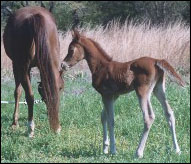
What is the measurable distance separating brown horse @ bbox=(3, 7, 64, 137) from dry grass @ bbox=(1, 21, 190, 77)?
5.19 m

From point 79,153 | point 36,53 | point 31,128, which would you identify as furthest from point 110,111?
point 31,128

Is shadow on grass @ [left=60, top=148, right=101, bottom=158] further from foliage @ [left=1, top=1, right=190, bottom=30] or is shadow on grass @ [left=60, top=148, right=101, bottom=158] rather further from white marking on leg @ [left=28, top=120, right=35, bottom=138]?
foliage @ [left=1, top=1, right=190, bottom=30]

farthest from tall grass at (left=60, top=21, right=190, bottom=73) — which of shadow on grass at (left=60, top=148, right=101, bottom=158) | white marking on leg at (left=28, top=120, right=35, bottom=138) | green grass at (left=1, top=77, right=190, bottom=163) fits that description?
shadow on grass at (left=60, top=148, right=101, bottom=158)

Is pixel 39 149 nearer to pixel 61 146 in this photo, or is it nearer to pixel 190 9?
pixel 61 146

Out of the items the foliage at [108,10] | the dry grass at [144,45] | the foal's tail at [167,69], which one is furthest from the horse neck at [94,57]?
the foliage at [108,10]

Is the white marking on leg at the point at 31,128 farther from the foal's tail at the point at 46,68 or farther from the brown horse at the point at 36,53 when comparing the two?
the foal's tail at the point at 46,68

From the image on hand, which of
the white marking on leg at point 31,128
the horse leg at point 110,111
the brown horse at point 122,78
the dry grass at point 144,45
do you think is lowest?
the white marking on leg at point 31,128

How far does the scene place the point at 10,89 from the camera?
35.5ft

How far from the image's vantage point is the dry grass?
12109 mm

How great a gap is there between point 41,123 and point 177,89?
120 inches

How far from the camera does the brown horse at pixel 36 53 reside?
20.4 feet

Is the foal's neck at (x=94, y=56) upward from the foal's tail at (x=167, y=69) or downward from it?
upward

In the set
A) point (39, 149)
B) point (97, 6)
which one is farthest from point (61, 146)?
point (97, 6)

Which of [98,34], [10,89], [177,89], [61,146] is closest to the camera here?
[61,146]
